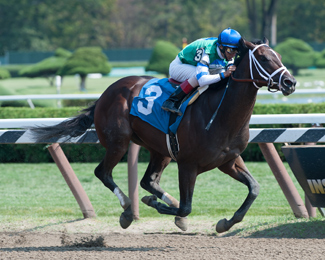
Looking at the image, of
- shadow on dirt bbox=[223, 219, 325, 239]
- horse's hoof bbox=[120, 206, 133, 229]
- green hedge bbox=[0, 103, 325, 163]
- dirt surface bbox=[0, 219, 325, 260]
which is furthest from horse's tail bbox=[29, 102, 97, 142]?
green hedge bbox=[0, 103, 325, 163]

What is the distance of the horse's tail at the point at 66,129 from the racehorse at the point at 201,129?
0.01m

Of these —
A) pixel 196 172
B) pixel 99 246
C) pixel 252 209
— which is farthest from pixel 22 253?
pixel 252 209

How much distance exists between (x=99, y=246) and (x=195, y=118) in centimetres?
123

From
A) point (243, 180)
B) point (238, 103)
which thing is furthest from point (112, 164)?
point (238, 103)

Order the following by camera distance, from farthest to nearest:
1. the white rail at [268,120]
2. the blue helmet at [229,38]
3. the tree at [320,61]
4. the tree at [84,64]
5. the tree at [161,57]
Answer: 1. the tree at [320,61]
2. the tree at [161,57]
3. the tree at [84,64]
4. the white rail at [268,120]
5. the blue helmet at [229,38]

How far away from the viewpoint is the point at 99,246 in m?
4.16

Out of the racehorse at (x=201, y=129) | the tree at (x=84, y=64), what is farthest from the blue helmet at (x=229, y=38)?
the tree at (x=84, y=64)

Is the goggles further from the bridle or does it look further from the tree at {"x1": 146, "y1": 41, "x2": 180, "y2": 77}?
the tree at {"x1": 146, "y1": 41, "x2": 180, "y2": 77}

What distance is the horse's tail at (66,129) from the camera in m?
4.86

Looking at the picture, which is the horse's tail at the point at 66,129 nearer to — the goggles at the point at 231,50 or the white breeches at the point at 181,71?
the white breeches at the point at 181,71

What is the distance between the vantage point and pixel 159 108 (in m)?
4.31

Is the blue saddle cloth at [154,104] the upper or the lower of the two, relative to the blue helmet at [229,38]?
lower

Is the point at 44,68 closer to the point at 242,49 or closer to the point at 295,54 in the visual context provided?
the point at 295,54

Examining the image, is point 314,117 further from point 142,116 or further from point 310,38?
point 310,38
